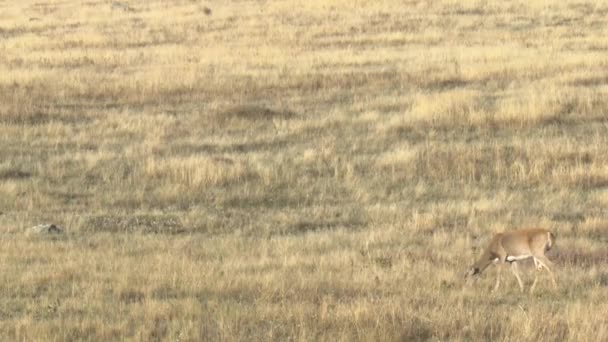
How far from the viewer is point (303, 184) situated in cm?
1526

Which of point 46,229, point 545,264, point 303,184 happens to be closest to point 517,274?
point 545,264

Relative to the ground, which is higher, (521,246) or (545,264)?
(521,246)

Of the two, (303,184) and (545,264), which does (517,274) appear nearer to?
(545,264)

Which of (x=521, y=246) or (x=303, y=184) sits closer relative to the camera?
(x=521, y=246)

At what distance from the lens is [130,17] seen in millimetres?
44812

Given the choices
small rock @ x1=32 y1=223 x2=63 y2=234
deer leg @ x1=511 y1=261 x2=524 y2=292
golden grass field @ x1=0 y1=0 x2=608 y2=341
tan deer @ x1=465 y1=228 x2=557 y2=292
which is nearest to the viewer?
golden grass field @ x1=0 y1=0 x2=608 y2=341

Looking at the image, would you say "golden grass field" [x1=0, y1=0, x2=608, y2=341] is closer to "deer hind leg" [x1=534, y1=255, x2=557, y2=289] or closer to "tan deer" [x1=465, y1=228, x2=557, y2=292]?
"deer hind leg" [x1=534, y1=255, x2=557, y2=289]

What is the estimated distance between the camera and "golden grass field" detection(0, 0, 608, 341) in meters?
8.34

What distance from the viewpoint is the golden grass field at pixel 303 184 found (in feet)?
27.3

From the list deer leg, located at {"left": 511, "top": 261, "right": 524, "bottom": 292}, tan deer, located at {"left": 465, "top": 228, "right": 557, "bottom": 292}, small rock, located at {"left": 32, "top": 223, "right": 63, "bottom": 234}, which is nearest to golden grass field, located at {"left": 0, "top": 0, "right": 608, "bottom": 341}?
deer leg, located at {"left": 511, "top": 261, "right": 524, "bottom": 292}

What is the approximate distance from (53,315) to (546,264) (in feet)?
13.5

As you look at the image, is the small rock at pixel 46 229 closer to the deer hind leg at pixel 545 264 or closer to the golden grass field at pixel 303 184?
the golden grass field at pixel 303 184

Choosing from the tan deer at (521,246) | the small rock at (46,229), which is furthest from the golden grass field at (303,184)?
the tan deer at (521,246)

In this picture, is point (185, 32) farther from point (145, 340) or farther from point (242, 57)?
point (145, 340)
